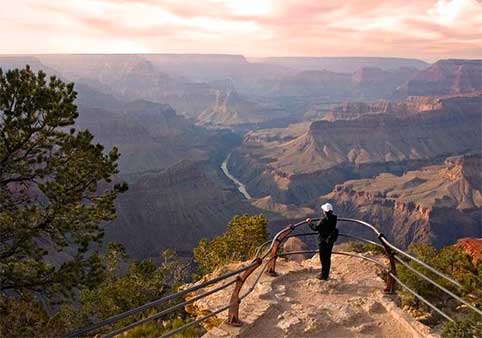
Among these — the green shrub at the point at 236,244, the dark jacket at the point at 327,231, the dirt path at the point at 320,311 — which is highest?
the dark jacket at the point at 327,231

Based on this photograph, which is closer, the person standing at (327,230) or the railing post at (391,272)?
the railing post at (391,272)

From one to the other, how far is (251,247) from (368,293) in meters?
17.2

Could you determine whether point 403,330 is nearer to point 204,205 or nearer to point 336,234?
point 336,234

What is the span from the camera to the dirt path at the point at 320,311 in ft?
34.7

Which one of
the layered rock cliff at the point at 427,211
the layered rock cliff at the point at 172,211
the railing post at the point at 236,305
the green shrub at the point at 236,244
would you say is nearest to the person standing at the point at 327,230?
the railing post at the point at 236,305

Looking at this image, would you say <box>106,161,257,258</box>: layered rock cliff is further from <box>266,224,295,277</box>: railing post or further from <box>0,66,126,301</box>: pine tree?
<box>266,224,295,277</box>: railing post

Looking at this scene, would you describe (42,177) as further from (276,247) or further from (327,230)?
(327,230)

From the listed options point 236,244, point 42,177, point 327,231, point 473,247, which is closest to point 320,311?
point 327,231

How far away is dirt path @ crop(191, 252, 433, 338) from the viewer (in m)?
10.6

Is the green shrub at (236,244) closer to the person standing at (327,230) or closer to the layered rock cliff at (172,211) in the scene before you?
the person standing at (327,230)

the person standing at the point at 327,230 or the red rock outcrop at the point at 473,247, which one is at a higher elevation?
the person standing at the point at 327,230

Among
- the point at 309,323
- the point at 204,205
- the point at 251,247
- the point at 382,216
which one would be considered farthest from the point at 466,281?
the point at 382,216

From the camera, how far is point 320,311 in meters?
11.6

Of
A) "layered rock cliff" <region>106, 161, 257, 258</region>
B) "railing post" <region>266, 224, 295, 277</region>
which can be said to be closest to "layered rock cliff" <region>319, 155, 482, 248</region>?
"layered rock cliff" <region>106, 161, 257, 258</region>
